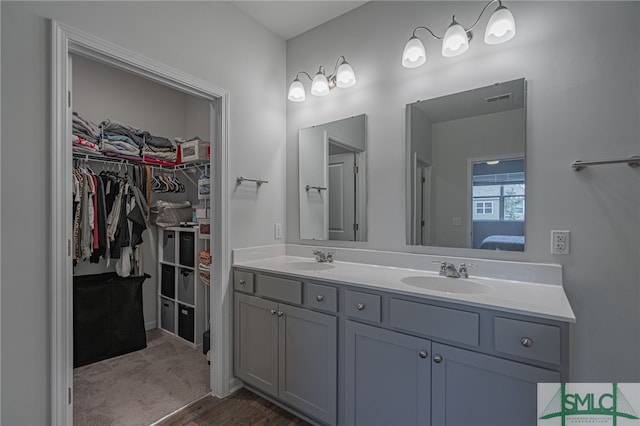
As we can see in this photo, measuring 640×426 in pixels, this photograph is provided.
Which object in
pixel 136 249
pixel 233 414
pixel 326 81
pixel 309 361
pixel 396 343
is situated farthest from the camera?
pixel 136 249

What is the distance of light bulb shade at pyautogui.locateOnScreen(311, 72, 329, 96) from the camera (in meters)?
2.28

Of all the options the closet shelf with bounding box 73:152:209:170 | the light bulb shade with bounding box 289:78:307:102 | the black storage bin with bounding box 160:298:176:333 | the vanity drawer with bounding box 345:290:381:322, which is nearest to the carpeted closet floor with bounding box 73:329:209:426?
the black storage bin with bounding box 160:298:176:333

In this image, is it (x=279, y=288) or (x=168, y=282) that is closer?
(x=279, y=288)

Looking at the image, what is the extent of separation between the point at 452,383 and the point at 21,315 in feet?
6.21

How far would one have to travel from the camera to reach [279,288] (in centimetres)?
193

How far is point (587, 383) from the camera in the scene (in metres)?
1.42

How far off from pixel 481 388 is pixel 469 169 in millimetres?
1146

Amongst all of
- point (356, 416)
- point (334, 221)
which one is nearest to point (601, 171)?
point (334, 221)

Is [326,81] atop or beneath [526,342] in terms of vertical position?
atop

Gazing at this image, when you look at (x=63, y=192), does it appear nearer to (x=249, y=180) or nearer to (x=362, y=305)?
(x=249, y=180)

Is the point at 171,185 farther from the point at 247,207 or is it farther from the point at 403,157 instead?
the point at 403,157

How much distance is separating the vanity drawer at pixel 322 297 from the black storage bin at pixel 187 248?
5.32 feet

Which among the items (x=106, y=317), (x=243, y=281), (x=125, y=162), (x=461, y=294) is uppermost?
(x=125, y=162)

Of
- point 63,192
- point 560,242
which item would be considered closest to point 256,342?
point 63,192
